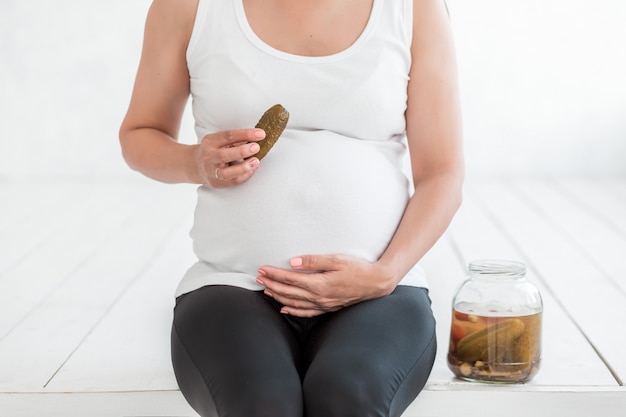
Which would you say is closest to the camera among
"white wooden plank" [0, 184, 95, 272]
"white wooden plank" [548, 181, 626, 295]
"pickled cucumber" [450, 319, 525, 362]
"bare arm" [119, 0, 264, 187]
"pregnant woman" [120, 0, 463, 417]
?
"pregnant woman" [120, 0, 463, 417]

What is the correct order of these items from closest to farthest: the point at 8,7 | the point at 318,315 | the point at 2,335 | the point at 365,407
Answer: the point at 365,407 → the point at 318,315 → the point at 2,335 → the point at 8,7

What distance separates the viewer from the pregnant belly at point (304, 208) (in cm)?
148

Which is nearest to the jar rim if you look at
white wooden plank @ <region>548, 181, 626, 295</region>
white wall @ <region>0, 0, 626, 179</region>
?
white wooden plank @ <region>548, 181, 626, 295</region>

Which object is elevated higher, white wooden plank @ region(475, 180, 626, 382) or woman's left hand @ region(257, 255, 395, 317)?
woman's left hand @ region(257, 255, 395, 317)

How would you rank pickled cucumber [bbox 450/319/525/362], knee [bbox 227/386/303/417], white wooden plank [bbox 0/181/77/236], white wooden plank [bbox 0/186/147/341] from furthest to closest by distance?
1. white wooden plank [bbox 0/181/77/236]
2. white wooden plank [bbox 0/186/147/341]
3. pickled cucumber [bbox 450/319/525/362]
4. knee [bbox 227/386/303/417]

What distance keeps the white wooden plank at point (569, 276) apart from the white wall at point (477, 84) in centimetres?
70

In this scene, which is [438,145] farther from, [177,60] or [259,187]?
[177,60]

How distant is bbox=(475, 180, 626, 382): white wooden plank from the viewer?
1870mm

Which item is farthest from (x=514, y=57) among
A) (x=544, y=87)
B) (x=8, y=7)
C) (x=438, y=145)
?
(x=438, y=145)

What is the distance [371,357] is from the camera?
1.33 metres

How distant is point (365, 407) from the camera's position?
4.13 ft

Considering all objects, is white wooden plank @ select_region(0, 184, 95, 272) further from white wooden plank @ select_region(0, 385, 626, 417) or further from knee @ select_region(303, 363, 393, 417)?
knee @ select_region(303, 363, 393, 417)

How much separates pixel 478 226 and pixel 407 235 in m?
1.51

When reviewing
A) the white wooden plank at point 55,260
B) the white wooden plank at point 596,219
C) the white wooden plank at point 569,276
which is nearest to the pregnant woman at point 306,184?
the white wooden plank at point 569,276
